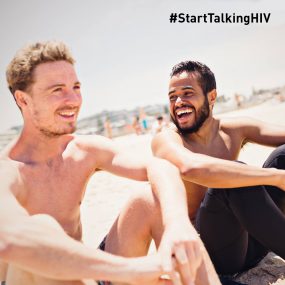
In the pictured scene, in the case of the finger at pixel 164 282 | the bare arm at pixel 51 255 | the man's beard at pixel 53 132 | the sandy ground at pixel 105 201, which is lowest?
the sandy ground at pixel 105 201

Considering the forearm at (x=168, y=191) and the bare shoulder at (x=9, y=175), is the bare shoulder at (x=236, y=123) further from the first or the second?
the bare shoulder at (x=9, y=175)

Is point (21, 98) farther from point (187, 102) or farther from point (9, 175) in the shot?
point (187, 102)

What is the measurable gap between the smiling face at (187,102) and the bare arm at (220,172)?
496 mm

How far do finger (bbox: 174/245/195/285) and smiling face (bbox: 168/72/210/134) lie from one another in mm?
1429

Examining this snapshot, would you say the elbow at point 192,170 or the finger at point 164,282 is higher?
the elbow at point 192,170

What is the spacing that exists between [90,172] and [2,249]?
0.95 meters

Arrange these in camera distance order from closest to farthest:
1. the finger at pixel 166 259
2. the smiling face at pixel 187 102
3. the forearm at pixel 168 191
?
the finger at pixel 166 259 < the forearm at pixel 168 191 < the smiling face at pixel 187 102

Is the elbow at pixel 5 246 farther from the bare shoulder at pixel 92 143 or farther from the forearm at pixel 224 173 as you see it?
the forearm at pixel 224 173

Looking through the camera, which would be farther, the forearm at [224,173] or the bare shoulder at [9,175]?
the forearm at [224,173]

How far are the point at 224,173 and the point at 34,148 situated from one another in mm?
1213

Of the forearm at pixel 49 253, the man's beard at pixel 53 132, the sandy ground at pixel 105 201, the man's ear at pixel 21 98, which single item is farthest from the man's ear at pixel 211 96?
the forearm at pixel 49 253

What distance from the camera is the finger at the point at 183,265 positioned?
1391mm

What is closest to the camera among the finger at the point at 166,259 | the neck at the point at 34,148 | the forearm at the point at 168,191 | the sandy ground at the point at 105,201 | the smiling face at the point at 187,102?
the finger at the point at 166,259

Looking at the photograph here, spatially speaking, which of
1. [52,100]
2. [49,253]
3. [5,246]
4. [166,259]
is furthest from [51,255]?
[52,100]
